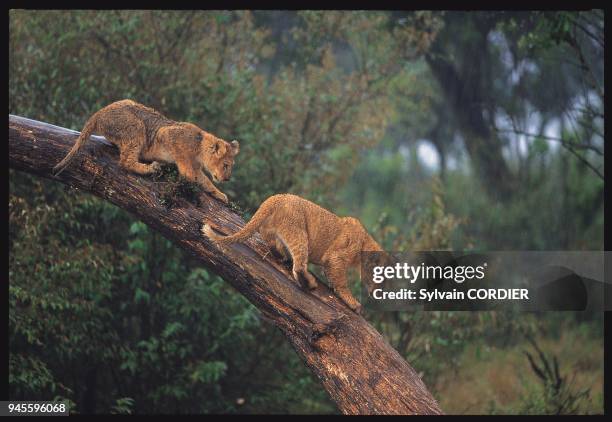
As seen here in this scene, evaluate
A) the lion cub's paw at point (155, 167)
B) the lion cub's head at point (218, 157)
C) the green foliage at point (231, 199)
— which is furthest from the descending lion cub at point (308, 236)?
the green foliage at point (231, 199)

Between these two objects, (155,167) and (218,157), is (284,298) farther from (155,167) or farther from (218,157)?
(155,167)

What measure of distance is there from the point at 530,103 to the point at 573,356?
6.18 m

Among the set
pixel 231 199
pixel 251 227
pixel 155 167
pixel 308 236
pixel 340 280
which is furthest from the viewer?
pixel 231 199

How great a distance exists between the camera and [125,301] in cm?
1112

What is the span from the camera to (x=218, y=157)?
6559mm

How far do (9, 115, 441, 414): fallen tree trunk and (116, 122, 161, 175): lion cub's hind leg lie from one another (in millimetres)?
81

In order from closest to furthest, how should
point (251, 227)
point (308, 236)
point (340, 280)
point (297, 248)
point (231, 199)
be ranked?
point (251, 227)
point (297, 248)
point (308, 236)
point (340, 280)
point (231, 199)

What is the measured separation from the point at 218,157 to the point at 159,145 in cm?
54

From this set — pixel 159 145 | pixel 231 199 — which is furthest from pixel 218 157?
pixel 231 199

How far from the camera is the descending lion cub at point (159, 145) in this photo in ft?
21.6


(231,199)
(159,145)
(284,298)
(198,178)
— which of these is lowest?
(284,298)

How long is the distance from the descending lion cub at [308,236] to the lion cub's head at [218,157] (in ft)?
1.81

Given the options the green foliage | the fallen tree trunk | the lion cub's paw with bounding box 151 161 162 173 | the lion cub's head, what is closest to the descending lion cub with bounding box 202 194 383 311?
the fallen tree trunk

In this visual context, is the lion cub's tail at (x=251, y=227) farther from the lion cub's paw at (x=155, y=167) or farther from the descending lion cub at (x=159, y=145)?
the lion cub's paw at (x=155, y=167)
